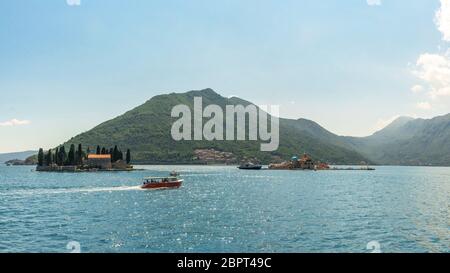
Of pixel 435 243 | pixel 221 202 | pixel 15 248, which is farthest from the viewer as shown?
pixel 221 202

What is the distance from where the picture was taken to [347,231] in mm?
47688

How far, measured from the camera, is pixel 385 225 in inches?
2136

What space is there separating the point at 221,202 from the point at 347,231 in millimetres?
37554

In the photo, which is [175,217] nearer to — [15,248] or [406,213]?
[15,248]
